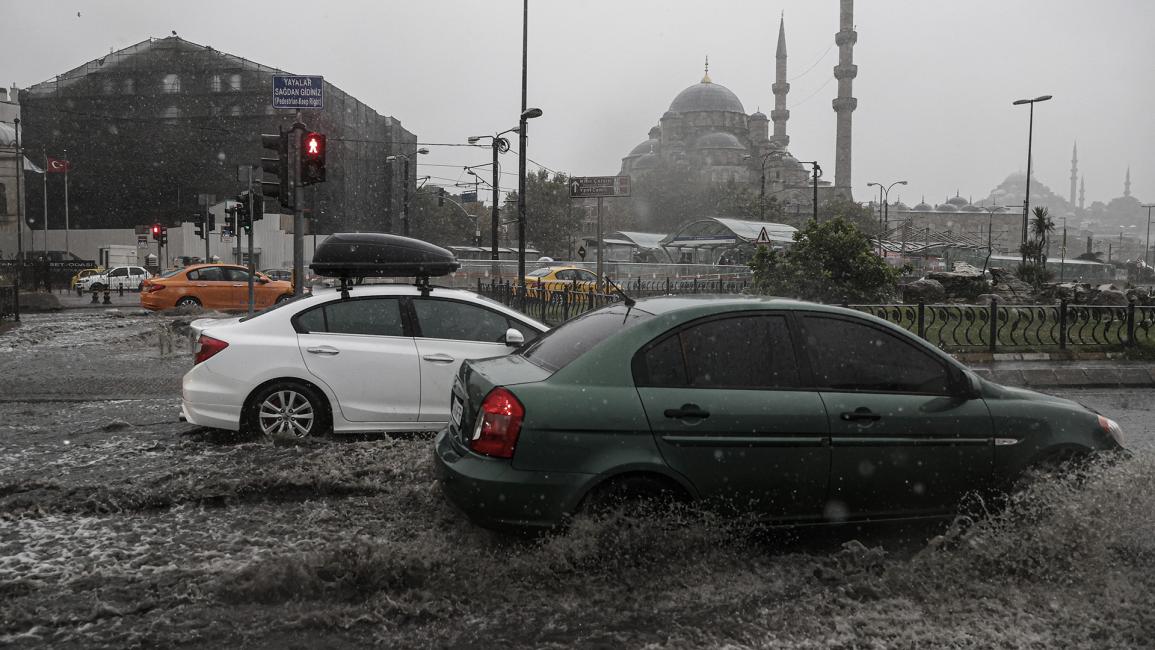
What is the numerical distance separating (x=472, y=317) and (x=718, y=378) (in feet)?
11.0

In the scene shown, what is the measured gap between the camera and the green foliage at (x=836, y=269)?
18156 mm

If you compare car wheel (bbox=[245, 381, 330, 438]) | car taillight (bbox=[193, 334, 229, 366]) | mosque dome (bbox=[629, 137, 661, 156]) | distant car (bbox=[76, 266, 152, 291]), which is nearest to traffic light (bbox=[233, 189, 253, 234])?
car taillight (bbox=[193, 334, 229, 366])

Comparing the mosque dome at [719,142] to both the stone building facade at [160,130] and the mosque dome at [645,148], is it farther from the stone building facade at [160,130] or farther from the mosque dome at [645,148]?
the stone building facade at [160,130]

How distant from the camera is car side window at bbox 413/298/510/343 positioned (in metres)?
7.20

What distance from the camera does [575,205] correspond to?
257ft

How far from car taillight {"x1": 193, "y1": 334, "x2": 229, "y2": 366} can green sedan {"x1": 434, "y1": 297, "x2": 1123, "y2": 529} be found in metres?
2.87

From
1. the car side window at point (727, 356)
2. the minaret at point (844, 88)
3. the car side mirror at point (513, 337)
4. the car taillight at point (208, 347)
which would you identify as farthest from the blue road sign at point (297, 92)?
the minaret at point (844, 88)

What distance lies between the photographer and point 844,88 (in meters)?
80.1

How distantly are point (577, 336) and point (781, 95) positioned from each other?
101m

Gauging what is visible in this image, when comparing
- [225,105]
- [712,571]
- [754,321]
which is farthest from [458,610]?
[225,105]

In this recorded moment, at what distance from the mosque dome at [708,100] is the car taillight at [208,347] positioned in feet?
326

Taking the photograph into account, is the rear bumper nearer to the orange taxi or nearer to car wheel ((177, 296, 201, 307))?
the orange taxi

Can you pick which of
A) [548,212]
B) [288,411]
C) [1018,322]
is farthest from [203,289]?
[548,212]

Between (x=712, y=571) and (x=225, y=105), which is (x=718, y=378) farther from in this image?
(x=225, y=105)
